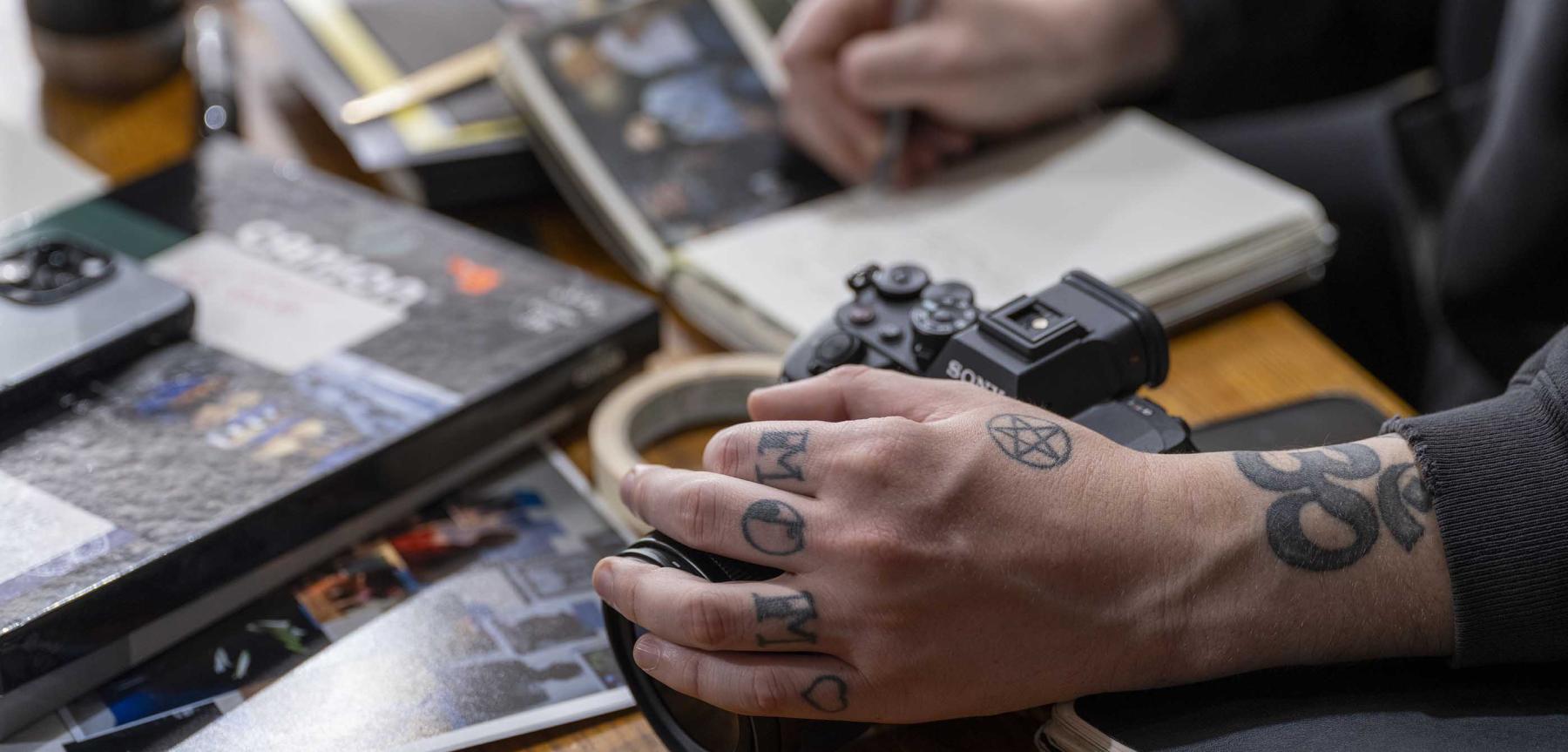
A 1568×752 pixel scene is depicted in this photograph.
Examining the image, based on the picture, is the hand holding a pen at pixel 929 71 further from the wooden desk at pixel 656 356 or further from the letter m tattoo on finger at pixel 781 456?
the letter m tattoo on finger at pixel 781 456

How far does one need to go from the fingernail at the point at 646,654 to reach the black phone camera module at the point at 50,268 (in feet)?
1.32

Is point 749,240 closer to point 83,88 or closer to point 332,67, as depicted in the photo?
point 332,67

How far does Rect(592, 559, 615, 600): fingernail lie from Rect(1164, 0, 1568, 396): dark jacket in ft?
2.00

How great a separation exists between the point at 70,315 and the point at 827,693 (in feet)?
1.50

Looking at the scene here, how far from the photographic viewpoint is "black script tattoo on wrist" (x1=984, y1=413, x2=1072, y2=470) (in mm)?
484

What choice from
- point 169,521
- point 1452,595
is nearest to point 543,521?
point 169,521

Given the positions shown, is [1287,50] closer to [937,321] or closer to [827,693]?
[937,321]

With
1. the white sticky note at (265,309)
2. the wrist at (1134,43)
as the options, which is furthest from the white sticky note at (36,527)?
the wrist at (1134,43)

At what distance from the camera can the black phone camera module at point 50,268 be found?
2.25ft

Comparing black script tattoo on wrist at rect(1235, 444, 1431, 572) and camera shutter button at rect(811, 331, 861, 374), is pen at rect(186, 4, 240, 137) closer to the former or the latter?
camera shutter button at rect(811, 331, 861, 374)

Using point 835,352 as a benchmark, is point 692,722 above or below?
below

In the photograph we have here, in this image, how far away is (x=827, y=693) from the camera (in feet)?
1.54

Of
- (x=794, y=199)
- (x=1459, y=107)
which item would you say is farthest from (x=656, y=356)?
(x=1459, y=107)

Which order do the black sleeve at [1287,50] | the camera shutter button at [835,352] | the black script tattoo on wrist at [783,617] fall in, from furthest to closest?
the black sleeve at [1287,50] < the camera shutter button at [835,352] < the black script tattoo on wrist at [783,617]
